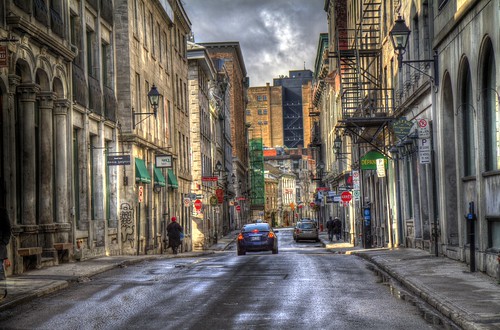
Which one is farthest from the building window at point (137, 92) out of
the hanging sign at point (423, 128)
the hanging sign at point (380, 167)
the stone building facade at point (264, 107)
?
the stone building facade at point (264, 107)

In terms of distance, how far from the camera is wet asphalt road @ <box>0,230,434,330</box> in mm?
11578

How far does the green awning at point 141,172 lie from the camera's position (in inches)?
1401

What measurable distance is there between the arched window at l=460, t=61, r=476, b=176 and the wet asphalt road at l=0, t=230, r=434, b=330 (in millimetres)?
3494

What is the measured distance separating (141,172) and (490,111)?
20516 millimetres

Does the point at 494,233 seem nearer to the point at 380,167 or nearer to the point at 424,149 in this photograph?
the point at 424,149

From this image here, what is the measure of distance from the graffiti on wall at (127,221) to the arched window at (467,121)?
17.0 meters

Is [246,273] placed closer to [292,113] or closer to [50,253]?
[50,253]

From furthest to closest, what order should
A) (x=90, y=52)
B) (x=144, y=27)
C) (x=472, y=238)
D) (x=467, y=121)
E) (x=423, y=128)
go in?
(x=144, y=27) < (x=90, y=52) < (x=423, y=128) < (x=467, y=121) < (x=472, y=238)

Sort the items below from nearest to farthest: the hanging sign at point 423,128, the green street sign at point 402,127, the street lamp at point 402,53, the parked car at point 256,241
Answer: the hanging sign at point 423,128 < the street lamp at point 402,53 < the green street sign at point 402,127 < the parked car at point 256,241

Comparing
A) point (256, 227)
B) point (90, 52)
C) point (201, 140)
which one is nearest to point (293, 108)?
point (201, 140)

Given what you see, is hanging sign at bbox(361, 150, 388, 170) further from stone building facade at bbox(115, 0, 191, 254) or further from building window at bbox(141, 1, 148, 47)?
building window at bbox(141, 1, 148, 47)

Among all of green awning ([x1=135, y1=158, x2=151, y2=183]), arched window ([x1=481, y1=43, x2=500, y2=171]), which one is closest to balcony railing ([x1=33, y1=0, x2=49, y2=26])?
arched window ([x1=481, y1=43, x2=500, y2=171])

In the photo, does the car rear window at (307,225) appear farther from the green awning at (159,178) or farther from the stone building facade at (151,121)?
the green awning at (159,178)

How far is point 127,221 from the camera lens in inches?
1357
